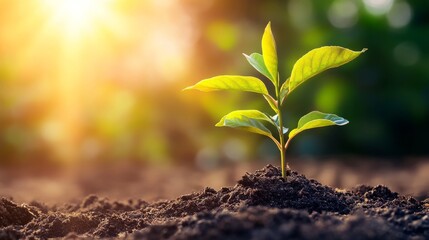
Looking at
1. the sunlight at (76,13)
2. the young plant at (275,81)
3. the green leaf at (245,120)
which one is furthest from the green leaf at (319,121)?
the sunlight at (76,13)

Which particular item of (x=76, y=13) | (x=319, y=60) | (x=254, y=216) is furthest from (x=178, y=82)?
(x=254, y=216)

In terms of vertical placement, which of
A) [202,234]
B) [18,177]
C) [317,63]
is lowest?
[202,234]

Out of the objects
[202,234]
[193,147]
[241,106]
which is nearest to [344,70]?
[241,106]

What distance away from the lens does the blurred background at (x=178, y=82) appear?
916 cm

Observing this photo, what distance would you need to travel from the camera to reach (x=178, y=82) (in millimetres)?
9734

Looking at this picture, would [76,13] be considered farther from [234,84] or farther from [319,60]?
[319,60]

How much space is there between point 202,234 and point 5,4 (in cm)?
853

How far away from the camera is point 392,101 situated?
9.79m

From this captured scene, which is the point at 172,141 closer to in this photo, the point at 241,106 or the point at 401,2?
the point at 241,106

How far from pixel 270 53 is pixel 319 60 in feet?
0.64

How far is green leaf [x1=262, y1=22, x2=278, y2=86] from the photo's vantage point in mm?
2592

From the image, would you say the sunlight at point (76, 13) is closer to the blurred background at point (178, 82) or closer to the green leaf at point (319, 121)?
the blurred background at point (178, 82)

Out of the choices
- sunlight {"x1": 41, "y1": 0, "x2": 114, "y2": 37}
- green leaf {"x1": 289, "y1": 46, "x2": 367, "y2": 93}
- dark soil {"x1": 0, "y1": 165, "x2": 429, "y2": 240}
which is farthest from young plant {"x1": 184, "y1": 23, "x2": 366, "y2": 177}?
sunlight {"x1": 41, "y1": 0, "x2": 114, "y2": 37}

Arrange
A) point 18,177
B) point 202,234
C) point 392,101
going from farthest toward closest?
point 392,101 → point 18,177 → point 202,234
